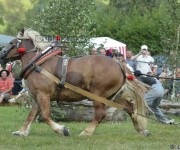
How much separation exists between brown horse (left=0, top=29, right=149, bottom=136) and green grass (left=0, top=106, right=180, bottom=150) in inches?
14.0

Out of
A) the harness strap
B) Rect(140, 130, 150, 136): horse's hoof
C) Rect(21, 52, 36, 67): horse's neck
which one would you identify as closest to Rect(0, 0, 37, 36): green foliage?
Rect(21, 52, 36, 67): horse's neck

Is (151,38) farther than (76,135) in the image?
Yes

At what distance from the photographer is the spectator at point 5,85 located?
72.2ft

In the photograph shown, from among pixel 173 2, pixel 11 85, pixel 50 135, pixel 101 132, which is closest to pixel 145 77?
pixel 101 132

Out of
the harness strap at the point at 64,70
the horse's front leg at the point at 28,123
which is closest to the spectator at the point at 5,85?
the horse's front leg at the point at 28,123

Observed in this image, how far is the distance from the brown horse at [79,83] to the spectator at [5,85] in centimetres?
916

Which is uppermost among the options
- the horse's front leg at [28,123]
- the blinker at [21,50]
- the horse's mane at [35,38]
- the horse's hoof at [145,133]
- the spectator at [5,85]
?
the horse's mane at [35,38]

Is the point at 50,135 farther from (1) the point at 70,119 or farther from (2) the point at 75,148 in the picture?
(1) the point at 70,119

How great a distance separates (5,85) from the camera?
22312mm

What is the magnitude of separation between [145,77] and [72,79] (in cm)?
302

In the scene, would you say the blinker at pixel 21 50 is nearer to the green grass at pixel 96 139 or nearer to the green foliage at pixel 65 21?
the green grass at pixel 96 139

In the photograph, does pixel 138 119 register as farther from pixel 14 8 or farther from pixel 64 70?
pixel 14 8

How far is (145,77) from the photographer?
49.1 feet

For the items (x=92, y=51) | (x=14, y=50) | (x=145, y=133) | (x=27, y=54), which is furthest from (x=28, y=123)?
(x=92, y=51)
